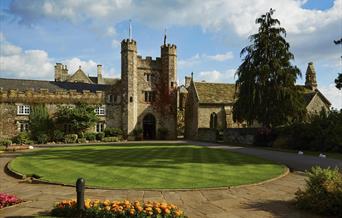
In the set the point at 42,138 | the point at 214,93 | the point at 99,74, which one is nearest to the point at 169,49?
the point at 214,93

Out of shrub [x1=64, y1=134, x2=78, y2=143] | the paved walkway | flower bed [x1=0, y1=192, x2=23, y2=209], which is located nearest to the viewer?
the paved walkway

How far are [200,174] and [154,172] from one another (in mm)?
1940

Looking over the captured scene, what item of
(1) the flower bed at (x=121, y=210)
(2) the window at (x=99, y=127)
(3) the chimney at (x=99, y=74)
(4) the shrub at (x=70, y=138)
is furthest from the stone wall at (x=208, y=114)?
(1) the flower bed at (x=121, y=210)

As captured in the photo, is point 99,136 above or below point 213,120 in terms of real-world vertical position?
below

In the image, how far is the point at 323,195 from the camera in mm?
8781

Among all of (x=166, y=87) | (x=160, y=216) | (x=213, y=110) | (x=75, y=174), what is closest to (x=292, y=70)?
(x=213, y=110)

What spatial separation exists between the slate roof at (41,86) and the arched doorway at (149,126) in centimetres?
723

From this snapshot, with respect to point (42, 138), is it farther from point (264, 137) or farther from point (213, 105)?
point (264, 137)

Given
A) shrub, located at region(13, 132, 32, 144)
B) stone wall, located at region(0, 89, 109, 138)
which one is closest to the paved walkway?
shrub, located at region(13, 132, 32, 144)

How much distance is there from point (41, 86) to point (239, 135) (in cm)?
2876

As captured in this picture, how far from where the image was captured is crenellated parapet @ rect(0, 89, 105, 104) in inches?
1695

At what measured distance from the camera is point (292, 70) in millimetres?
32969

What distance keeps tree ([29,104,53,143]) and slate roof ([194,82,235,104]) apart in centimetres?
2061

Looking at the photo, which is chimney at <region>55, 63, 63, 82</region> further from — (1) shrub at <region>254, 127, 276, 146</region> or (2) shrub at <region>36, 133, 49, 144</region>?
(1) shrub at <region>254, 127, 276, 146</region>
